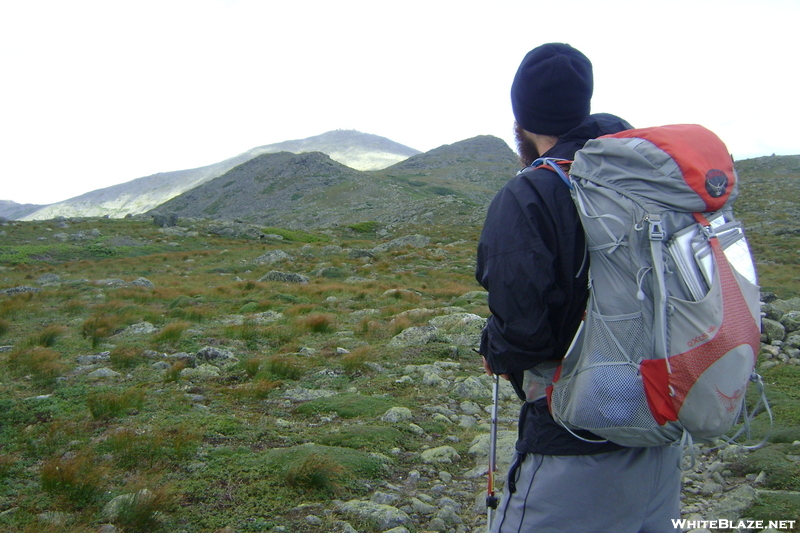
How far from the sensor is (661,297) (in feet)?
5.96

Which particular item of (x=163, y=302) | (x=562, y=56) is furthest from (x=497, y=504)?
(x=163, y=302)

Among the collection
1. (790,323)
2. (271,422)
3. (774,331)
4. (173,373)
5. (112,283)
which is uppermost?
(112,283)

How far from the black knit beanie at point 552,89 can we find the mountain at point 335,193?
179ft

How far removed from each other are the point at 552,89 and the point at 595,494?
72.0 inches

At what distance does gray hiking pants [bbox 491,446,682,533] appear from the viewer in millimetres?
2109

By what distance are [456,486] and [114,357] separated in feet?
18.1

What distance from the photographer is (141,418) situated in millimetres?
5383

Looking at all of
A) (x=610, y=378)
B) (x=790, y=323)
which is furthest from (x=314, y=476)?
(x=790, y=323)

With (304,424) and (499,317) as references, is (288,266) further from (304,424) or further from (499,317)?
(499,317)

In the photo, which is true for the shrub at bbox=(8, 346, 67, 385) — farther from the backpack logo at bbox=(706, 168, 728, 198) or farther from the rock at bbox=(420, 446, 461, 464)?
the backpack logo at bbox=(706, 168, 728, 198)

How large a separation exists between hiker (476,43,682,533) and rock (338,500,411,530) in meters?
1.78

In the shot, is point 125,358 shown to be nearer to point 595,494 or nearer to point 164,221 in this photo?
point 595,494

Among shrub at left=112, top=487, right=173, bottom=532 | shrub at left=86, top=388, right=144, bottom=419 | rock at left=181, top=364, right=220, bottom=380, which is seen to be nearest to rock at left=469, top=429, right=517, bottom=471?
shrub at left=112, top=487, right=173, bottom=532

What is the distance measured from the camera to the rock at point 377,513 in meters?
3.85
